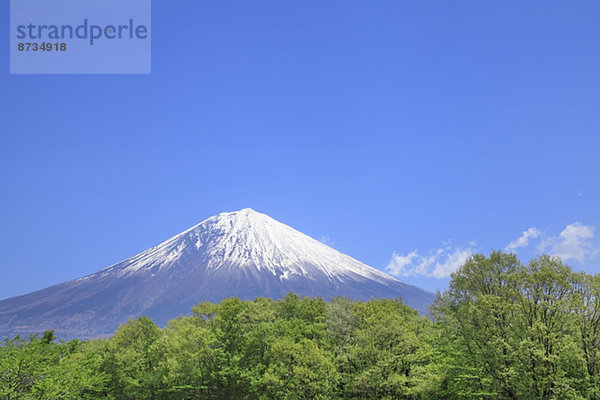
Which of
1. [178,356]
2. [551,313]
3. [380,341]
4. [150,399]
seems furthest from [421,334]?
[150,399]

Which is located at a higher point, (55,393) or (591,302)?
(591,302)

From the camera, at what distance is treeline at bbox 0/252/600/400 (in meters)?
33.0

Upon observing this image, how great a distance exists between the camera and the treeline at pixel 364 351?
33.0 metres

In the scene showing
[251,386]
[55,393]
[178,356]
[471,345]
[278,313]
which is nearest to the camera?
[55,393]

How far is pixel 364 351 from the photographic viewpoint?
4472 cm

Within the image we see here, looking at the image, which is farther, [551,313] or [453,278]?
[453,278]

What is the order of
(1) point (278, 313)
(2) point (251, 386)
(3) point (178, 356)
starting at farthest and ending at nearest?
(1) point (278, 313) < (3) point (178, 356) < (2) point (251, 386)

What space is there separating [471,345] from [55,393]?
3295cm

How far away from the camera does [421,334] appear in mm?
50750

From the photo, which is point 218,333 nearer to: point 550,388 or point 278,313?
point 278,313

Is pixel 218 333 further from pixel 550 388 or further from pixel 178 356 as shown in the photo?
pixel 550 388

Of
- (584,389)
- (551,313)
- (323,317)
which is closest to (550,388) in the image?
(584,389)

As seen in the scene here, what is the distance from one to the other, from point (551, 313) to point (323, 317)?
86.4 feet

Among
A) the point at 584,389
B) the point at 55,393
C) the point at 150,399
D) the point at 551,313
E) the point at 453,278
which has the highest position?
the point at 453,278
